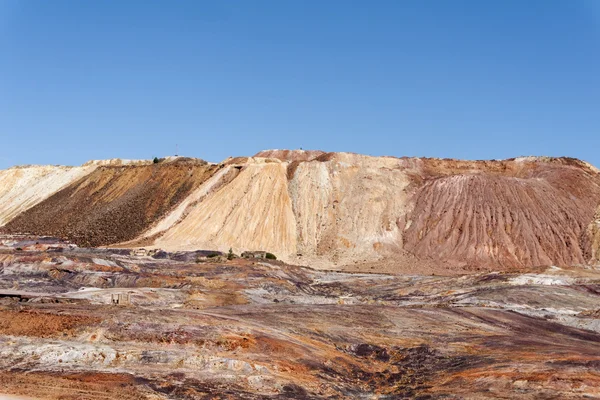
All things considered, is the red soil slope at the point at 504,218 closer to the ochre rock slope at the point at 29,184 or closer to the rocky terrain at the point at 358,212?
the rocky terrain at the point at 358,212

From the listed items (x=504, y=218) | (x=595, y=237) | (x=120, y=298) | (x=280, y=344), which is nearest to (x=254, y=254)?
(x=504, y=218)

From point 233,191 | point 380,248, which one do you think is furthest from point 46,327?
point 233,191

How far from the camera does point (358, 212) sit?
7762 centimetres

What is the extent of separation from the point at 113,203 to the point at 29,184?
95.3 feet

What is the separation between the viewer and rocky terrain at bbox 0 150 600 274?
70.9m

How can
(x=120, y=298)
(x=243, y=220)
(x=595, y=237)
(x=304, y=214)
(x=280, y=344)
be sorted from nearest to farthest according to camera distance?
(x=280, y=344)
(x=120, y=298)
(x=595, y=237)
(x=243, y=220)
(x=304, y=214)

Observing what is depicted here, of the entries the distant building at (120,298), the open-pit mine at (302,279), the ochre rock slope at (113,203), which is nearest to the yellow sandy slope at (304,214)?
the open-pit mine at (302,279)

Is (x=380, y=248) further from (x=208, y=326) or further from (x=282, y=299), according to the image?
(x=208, y=326)

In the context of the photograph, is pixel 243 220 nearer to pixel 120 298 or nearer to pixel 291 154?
pixel 291 154

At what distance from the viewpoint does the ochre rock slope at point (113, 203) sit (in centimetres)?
8112

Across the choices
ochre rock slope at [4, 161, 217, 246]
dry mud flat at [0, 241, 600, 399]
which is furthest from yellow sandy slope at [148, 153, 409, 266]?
dry mud flat at [0, 241, 600, 399]

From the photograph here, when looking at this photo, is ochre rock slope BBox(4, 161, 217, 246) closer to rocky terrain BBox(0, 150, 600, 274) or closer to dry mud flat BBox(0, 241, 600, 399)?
rocky terrain BBox(0, 150, 600, 274)

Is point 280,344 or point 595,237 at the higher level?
point 595,237

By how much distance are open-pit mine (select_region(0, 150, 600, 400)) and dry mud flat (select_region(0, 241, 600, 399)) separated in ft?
0.32
